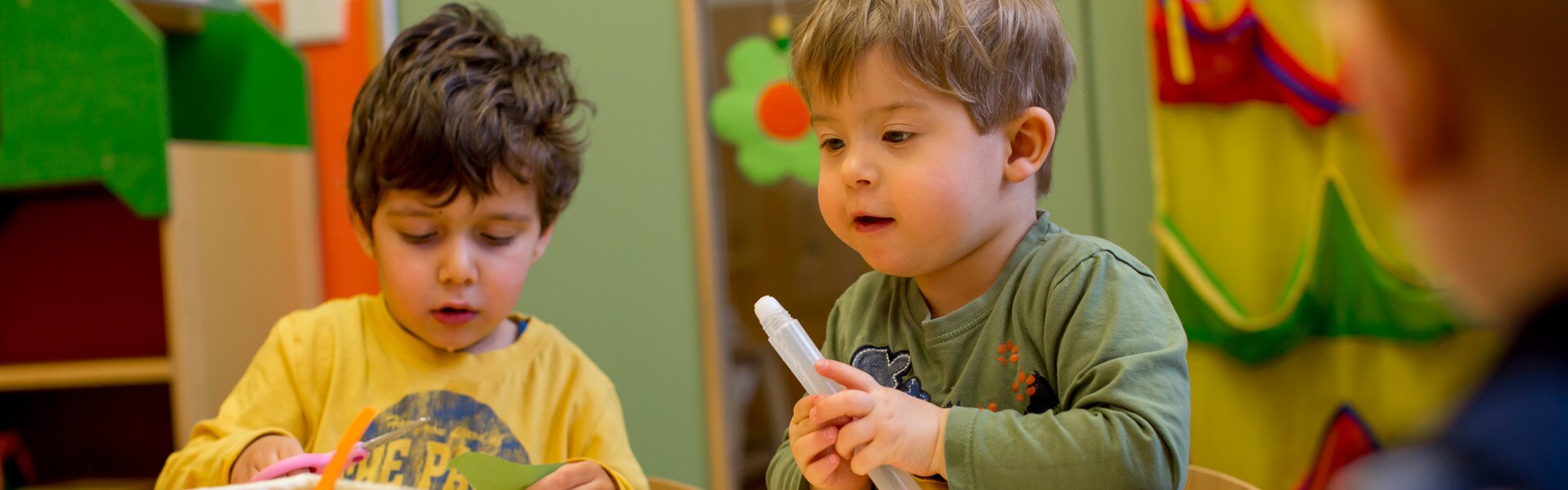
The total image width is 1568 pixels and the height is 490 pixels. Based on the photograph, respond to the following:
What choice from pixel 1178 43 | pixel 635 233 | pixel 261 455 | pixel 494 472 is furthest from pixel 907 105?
pixel 635 233

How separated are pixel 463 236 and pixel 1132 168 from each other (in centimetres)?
95

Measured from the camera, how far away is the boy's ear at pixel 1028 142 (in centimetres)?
78

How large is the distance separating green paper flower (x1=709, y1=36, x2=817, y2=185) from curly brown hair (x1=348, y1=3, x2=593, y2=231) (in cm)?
63

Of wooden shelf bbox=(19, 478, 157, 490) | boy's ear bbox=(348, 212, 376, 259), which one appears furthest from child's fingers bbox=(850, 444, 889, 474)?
wooden shelf bbox=(19, 478, 157, 490)

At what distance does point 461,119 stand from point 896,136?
0.47 metres

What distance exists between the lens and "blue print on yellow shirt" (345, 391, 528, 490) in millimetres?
1018

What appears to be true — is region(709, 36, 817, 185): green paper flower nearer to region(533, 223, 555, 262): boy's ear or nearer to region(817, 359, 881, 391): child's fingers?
region(533, 223, 555, 262): boy's ear

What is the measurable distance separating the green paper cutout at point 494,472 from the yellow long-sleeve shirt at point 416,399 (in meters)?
0.20

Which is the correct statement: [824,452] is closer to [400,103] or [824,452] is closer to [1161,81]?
[400,103]

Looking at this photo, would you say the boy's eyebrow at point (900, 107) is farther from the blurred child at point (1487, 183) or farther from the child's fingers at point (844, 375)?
the blurred child at point (1487, 183)

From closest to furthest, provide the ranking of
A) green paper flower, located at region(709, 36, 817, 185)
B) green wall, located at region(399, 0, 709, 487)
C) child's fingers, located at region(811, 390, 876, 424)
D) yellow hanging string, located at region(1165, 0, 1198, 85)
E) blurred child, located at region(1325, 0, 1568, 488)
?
blurred child, located at region(1325, 0, 1568, 488) → child's fingers, located at region(811, 390, 876, 424) → yellow hanging string, located at region(1165, 0, 1198, 85) → green paper flower, located at region(709, 36, 817, 185) → green wall, located at region(399, 0, 709, 487)

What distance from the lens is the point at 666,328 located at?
76.1 inches


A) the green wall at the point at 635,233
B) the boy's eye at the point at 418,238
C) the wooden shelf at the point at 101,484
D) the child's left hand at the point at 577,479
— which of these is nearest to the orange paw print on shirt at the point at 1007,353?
the child's left hand at the point at 577,479

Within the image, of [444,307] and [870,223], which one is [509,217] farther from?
[870,223]
